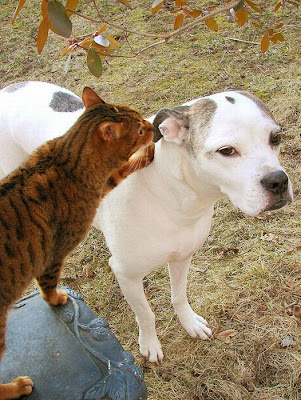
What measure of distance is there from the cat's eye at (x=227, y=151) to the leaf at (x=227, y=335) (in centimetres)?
174

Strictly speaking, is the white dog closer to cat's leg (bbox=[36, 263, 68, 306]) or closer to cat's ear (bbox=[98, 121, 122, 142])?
cat's ear (bbox=[98, 121, 122, 142])

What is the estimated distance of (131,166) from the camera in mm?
2713

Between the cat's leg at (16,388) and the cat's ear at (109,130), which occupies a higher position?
the cat's ear at (109,130)

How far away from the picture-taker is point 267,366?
318cm

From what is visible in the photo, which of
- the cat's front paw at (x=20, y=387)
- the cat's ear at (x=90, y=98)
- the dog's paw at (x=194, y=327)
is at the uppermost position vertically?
the cat's ear at (x=90, y=98)

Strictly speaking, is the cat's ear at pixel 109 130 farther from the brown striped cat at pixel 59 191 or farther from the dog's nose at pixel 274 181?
the dog's nose at pixel 274 181

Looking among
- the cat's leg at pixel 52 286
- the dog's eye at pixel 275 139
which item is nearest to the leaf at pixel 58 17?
the dog's eye at pixel 275 139

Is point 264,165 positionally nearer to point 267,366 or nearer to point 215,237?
point 267,366

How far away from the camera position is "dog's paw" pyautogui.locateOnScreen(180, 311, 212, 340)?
3439 millimetres

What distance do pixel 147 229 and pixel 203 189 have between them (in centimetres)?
43

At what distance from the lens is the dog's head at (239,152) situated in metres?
2.21

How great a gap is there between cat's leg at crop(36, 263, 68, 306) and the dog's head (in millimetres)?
1069

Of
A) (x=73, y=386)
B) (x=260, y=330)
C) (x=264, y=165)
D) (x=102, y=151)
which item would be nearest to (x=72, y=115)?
(x=102, y=151)

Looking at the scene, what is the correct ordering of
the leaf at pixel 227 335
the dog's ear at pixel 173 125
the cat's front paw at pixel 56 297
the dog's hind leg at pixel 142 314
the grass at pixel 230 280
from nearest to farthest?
the dog's ear at pixel 173 125, the dog's hind leg at pixel 142 314, the cat's front paw at pixel 56 297, the grass at pixel 230 280, the leaf at pixel 227 335
